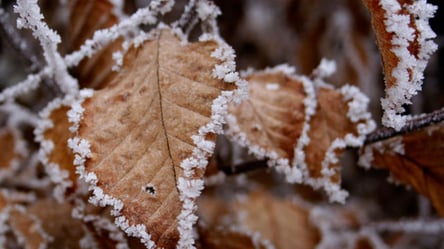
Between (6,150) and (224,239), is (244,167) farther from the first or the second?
(6,150)

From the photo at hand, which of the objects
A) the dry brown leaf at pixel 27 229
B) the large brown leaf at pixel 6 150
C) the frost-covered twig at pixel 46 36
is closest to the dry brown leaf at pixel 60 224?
the dry brown leaf at pixel 27 229

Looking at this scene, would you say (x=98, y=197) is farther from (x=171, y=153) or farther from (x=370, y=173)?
(x=370, y=173)

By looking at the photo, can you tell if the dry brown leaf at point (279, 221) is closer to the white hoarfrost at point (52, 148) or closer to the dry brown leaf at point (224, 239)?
the dry brown leaf at point (224, 239)

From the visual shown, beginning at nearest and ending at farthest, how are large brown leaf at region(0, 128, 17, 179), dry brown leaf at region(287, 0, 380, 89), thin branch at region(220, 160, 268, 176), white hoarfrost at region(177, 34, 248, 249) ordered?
1. white hoarfrost at region(177, 34, 248, 249)
2. thin branch at region(220, 160, 268, 176)
3. large brown leaf at region(0, 128, 17, 179)
4. dry brown leaf at region(287, 0, 380, 89)

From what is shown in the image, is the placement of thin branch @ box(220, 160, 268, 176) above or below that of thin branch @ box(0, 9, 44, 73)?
below

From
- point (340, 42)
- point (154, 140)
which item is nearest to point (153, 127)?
point (154, 140)

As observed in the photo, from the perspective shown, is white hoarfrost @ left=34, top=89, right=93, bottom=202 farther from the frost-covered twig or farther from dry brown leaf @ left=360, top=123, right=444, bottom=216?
dry brown leaf @ left=360, top=123, right=444, bottom=216

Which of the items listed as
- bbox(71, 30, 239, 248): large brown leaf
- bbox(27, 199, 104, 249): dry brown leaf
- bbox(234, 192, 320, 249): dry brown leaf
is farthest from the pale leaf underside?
bbox(234, 192, 320, 249): dry brown leaf

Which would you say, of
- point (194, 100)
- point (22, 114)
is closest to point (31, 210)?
point (22, 114)
